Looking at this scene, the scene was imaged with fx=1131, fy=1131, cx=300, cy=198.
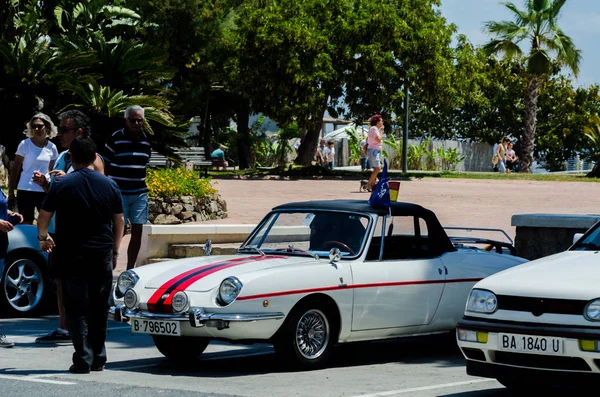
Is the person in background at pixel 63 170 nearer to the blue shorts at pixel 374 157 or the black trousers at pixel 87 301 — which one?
the black trousers at pixel 87 301

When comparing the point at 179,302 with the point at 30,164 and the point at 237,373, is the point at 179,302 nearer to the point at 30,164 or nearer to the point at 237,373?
the point at 237,373

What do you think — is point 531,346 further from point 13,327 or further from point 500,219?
point 500,219

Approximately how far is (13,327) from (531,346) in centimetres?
589

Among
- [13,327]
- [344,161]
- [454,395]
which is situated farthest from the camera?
[344,161]

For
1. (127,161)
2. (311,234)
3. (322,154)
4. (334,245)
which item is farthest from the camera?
(322,154)

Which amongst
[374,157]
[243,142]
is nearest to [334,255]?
[374,157]

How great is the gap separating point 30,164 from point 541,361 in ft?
23.7

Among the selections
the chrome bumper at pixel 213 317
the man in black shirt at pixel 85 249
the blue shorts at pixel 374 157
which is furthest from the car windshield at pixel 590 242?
the blue shorts at pixel 374 157

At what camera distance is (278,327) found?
28.3ft

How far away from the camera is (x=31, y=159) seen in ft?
40.9

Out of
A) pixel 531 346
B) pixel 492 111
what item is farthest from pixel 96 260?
pixel 492 111

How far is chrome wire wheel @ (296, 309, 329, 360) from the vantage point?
8781mm

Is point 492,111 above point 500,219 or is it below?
above

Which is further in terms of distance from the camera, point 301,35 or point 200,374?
point 301,35
